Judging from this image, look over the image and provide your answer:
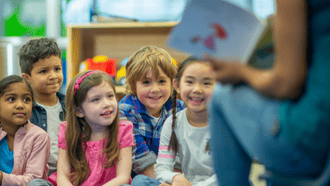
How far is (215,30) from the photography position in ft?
2.34

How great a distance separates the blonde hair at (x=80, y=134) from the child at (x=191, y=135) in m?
0.17

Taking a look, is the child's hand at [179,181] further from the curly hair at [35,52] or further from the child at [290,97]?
the curly hair at [35,52]

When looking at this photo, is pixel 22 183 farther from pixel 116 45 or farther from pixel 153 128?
pixel 116 45

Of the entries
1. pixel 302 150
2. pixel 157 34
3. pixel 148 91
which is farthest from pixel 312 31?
pixel 157 34

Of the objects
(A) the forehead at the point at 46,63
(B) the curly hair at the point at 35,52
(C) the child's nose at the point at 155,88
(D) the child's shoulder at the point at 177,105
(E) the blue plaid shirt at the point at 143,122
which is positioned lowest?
(E) the blue plaid shirt at the point at 143,122

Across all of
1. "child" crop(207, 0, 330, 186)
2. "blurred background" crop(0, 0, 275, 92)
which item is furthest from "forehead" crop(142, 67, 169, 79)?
"blurred background" crop(0, 0, 275, 92)

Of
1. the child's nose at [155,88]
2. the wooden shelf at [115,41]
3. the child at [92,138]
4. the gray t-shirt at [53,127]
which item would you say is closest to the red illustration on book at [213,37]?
the child at [92,138]

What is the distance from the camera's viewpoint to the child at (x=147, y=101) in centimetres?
150

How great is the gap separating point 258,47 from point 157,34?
2.21 metres

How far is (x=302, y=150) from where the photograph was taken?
632 millimetres

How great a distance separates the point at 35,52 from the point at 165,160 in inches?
30.6

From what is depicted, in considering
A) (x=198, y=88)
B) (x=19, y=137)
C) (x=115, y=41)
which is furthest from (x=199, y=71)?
(x=115, y=41)

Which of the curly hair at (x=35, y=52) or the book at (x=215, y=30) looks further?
the curly hair at (x=35, y=52)

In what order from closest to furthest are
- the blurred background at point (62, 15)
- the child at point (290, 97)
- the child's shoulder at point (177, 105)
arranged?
the child at point (290, 97) → the child's shoulder at point (177, 105) → the blurred background at point (62, 15)
